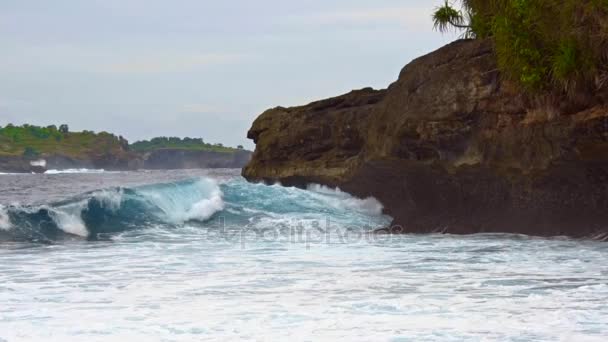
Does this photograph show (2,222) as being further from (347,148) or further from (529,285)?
(347,148)

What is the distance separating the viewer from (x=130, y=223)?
17.5 m

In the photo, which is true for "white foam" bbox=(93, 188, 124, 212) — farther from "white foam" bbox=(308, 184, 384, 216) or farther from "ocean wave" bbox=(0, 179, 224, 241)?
"white foam" bbox=(308, 184, 384, 216)

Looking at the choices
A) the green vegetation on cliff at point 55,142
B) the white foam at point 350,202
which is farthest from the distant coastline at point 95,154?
the white foam at point 350,202

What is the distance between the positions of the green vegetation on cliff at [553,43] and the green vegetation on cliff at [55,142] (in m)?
143

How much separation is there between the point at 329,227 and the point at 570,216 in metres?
5.31

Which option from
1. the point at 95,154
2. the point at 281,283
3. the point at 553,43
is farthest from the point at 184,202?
the point at 95,154

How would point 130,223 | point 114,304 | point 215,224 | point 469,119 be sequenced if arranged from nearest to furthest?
point 114,304 < point 469,119 < point 130,223 < point 215,224

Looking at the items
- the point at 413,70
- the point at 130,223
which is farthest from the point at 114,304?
the point at 413,70

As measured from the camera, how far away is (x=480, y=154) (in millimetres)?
15383

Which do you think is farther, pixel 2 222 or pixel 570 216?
pixel 2 222

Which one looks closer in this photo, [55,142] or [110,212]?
[110,212]

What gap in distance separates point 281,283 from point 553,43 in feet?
23.7

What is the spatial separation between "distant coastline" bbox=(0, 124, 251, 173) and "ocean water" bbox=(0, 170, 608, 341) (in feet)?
431

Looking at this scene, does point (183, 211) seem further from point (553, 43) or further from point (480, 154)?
point (553, 43)
